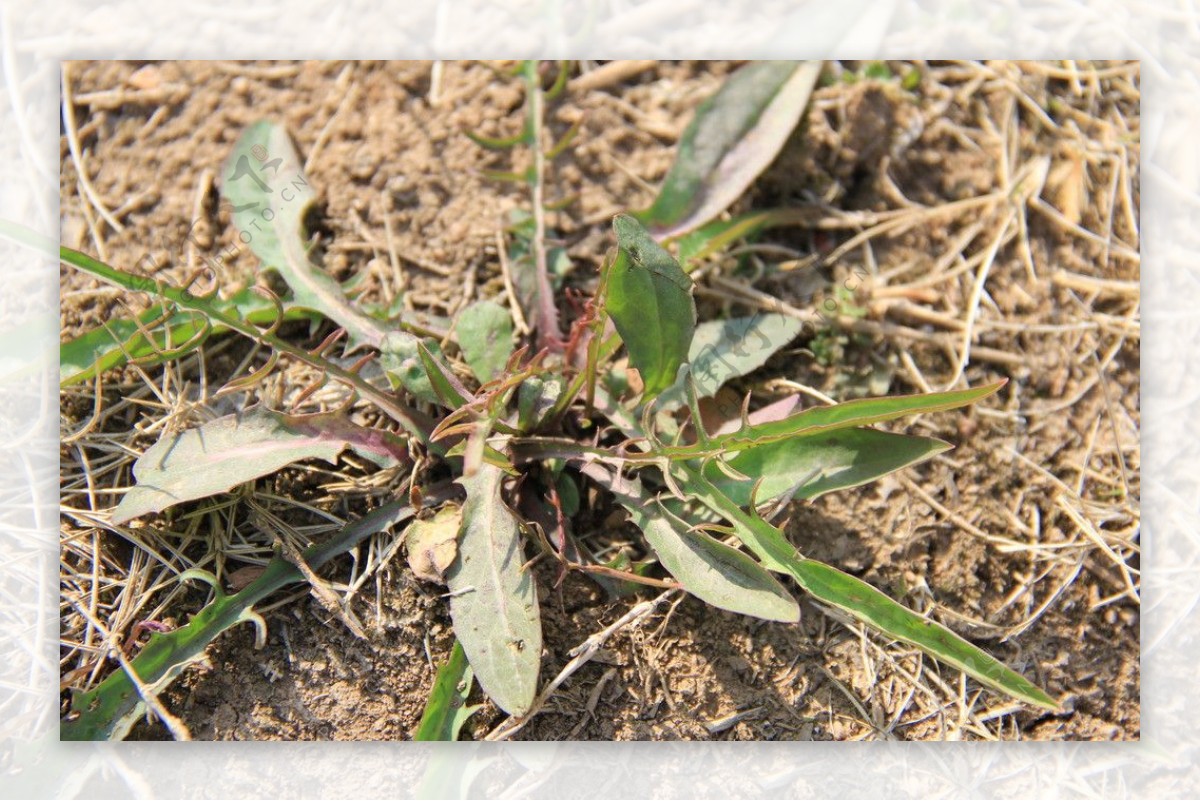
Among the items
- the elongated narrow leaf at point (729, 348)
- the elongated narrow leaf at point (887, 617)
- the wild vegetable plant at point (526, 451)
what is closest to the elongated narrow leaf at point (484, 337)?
the wild vegetable plant at point (526, 451)

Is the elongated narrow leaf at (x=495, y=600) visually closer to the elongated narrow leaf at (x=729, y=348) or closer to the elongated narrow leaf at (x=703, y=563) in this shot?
the elongated narrow leaf at (x=703, y=563)

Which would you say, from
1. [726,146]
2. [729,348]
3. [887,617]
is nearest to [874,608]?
[887,617]

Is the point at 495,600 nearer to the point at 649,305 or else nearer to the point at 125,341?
the point at 649,305

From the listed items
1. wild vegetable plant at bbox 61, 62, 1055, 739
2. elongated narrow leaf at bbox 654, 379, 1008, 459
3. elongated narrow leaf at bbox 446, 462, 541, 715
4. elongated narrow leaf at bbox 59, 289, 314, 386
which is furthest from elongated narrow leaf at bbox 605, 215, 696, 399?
elongated narrow leaf at bbox 59, 289, 314, 386

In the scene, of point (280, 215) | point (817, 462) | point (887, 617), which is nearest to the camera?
point (887, 617)

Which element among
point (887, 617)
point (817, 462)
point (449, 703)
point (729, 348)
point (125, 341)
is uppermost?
point (125, 341)

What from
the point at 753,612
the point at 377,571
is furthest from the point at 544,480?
the point at 753,612

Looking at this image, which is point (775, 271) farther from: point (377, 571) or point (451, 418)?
point (377, 571)
